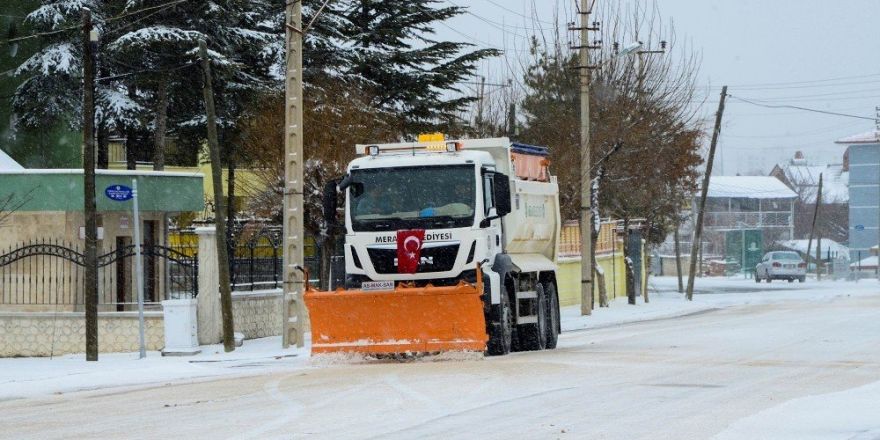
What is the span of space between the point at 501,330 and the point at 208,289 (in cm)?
724

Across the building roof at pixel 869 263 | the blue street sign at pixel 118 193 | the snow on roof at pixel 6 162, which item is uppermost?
the snow on roof at pixel 6 162

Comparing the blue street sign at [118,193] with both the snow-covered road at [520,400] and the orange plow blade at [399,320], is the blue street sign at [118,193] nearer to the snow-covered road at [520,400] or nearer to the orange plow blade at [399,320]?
the snow-covered road at [520,400]

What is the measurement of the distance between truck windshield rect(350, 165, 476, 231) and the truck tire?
3384 millimetres

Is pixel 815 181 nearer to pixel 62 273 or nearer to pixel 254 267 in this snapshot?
pixel 254 267

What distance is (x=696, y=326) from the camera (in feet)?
99.5

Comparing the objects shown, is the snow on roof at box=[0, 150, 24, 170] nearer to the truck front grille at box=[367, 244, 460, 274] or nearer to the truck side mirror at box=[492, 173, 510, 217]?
the truck front grille at box=[367, 244, 460, 274]

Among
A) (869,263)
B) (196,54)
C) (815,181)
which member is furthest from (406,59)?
(815,181)

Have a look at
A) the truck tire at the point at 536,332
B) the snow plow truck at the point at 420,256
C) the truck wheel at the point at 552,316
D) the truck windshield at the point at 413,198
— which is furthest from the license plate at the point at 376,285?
the truck wheel at the point at 552,316

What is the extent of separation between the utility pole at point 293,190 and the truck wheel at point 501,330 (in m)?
4.91

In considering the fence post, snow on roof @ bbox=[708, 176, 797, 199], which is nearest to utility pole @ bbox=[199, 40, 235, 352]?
the fence post

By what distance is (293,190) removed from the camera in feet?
82.8

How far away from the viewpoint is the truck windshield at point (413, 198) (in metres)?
20.6

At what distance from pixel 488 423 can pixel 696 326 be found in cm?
1875

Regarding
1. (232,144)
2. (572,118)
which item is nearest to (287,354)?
(232,144)
